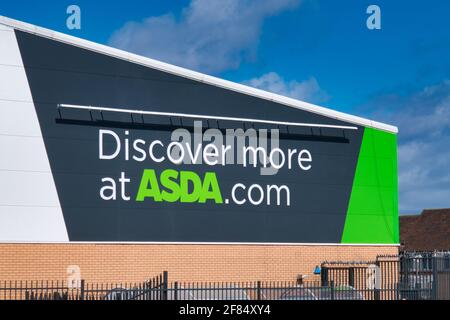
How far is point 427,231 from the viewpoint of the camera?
64.5 m

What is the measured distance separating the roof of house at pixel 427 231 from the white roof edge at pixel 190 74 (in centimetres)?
2528

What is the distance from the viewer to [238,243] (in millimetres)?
35250

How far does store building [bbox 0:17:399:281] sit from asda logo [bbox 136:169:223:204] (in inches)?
1.9

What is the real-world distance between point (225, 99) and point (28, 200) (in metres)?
9.49

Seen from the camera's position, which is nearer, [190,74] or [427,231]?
[190,74]

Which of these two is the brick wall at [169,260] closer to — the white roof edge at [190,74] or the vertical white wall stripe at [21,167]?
the vertical white wall stripe at [21,167]

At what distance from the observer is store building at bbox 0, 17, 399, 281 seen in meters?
31.9

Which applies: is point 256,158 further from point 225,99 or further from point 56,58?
point 56,58

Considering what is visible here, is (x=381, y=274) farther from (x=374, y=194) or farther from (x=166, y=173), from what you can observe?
(x=166, y=173)

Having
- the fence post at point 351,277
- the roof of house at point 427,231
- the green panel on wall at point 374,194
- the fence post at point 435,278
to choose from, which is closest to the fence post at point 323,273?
the fence post at point 351,277

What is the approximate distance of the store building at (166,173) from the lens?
105 feet

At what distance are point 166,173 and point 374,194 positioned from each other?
1044cm

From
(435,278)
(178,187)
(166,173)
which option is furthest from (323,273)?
(166,173)
